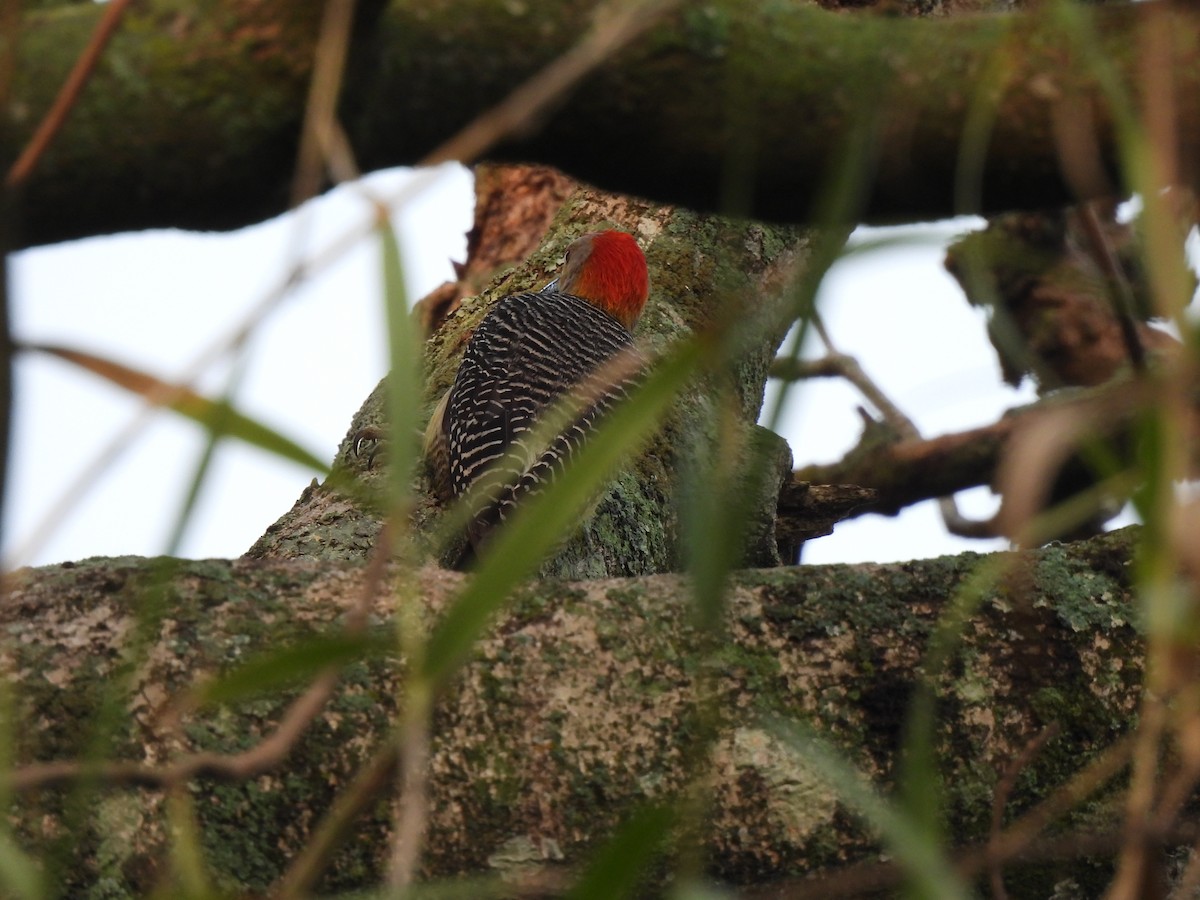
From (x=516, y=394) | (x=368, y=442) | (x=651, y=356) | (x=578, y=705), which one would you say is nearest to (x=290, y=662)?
(x=578, y=705)

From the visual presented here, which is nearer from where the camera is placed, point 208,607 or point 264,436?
point 264,436

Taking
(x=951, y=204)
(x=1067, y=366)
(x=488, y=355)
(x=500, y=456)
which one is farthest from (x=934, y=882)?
(x=1067, y=366)

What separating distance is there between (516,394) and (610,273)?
1.47 meters

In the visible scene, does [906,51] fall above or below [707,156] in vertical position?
above

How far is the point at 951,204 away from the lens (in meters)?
1.91

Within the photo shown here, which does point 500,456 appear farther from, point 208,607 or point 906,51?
point 906,51

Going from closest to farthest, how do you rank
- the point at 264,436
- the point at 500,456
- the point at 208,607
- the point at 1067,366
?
the point at 264,436 < the point at 208,607 < the point at 500,456 < the point at 1067,366

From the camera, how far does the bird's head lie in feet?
23.4

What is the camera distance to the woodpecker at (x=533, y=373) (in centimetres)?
560

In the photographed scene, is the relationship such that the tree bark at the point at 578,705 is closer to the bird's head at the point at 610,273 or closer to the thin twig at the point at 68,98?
the thin twig at the point at 68,98

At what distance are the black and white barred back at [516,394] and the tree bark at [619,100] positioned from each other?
10.3 feet

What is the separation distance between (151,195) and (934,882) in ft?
4.16

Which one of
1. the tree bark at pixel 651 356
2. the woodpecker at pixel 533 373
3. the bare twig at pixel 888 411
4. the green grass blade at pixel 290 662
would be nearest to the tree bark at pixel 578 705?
the tree bark at pixel 651 356

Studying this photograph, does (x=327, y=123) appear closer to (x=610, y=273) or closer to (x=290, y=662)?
(x=290, y=662)
